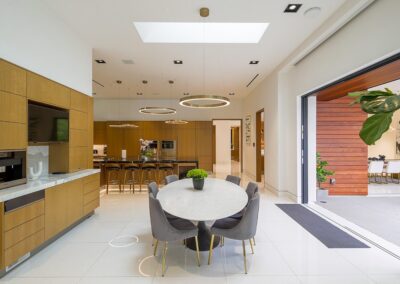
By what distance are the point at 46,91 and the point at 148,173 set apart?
166 inches

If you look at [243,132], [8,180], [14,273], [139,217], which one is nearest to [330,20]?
[139,217]

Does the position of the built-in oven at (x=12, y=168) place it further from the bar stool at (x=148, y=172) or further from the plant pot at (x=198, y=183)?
the bar stool at (x=148, y=172)

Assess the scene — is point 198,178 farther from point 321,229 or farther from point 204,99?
point 321,229

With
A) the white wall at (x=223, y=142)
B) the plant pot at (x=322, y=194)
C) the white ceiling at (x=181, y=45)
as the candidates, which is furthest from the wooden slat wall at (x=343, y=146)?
the white wall at (x=223, y=142)

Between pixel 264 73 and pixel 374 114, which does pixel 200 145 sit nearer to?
pixel 264 73

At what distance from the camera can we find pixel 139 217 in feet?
14.1

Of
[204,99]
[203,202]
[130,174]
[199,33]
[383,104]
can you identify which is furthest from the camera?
[130,174]

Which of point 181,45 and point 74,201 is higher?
point 181,45

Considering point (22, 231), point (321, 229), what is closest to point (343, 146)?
point (321, 229)

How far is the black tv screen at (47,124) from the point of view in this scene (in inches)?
120

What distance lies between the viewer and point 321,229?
3.66m

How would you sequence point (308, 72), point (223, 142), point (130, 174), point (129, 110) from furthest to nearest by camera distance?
1. point (223, 142)
2. point (129, 110)
3. point (130, 174)
4. point (308, 72)

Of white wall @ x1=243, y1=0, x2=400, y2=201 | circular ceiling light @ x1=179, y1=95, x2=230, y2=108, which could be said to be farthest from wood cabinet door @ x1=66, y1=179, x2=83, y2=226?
A: white wall @ x1=243, y1=0, x2=400, y2=201

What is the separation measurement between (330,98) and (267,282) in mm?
5061
